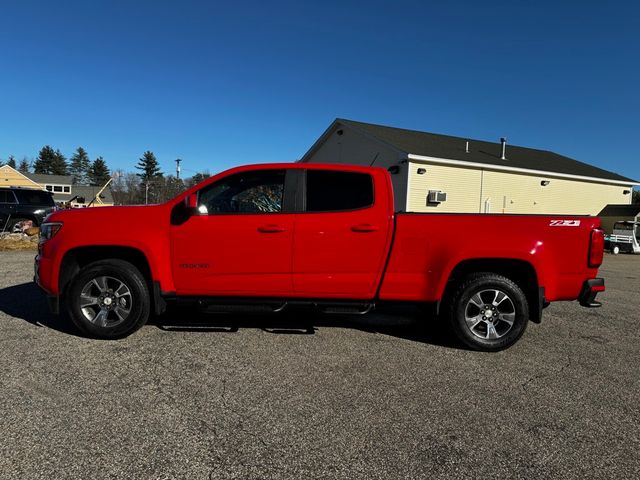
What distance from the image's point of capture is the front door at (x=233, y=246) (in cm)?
443

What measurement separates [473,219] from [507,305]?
982 millimetres

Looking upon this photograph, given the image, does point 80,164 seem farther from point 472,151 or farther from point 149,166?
point 472,151

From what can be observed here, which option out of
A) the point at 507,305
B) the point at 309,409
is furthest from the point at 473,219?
the point at 309,409

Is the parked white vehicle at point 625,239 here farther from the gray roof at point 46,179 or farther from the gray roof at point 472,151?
the gray roof at point 46,179

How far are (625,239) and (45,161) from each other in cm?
11130

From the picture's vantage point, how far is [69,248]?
4.47 m

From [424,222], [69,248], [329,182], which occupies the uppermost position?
[329,182]

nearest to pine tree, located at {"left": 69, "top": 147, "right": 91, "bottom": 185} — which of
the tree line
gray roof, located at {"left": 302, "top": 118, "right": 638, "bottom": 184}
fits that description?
the tree line

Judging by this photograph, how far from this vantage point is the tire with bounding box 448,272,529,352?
4.39 meters

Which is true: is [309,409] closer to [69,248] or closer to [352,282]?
[352,282]

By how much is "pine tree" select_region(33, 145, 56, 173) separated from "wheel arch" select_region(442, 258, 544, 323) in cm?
11336

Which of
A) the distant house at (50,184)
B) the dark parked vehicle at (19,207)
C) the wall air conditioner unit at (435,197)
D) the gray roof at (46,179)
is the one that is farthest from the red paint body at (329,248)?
the gray roof at (46,179)

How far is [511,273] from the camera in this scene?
4.62 m

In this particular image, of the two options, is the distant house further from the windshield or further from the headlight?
the headlight
